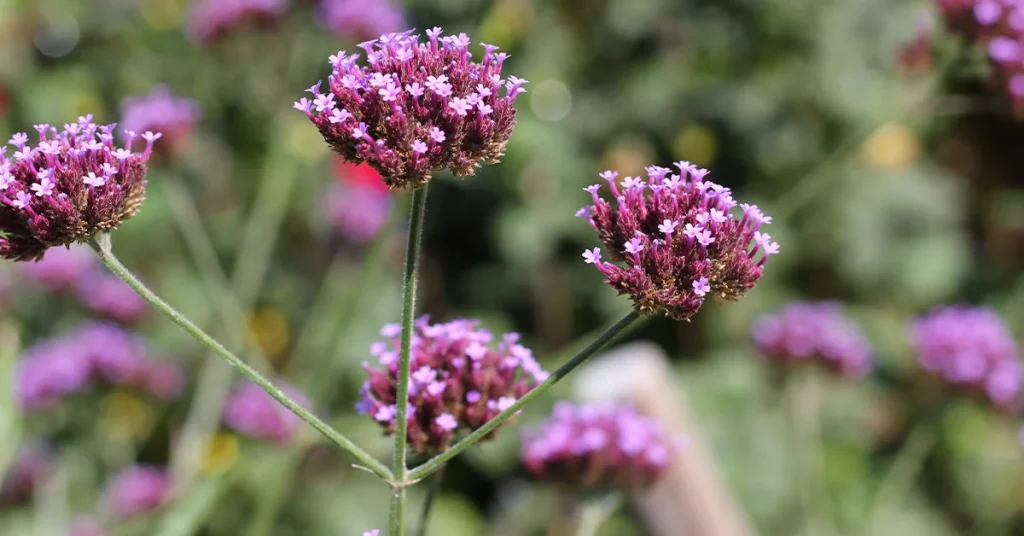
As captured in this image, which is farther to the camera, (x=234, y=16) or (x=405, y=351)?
(x=234, y=16)

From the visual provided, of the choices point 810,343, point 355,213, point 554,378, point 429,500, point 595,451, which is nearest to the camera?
point 554,378

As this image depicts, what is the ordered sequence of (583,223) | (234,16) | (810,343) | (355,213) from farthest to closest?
(583,223)
(355,213)
(234,16)
(810,343)

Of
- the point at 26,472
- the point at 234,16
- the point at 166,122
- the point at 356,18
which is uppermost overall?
the point at 234,16

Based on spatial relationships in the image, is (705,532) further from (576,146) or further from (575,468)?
(576,146)

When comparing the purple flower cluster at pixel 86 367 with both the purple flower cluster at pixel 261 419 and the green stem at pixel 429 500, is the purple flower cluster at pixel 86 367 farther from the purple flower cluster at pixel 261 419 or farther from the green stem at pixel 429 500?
the green stem at pixel 429 500

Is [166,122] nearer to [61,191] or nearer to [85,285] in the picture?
[85,285]

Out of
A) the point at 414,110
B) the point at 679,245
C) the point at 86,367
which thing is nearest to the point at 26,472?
the point at 86,367

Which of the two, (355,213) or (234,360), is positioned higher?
(355,213)
